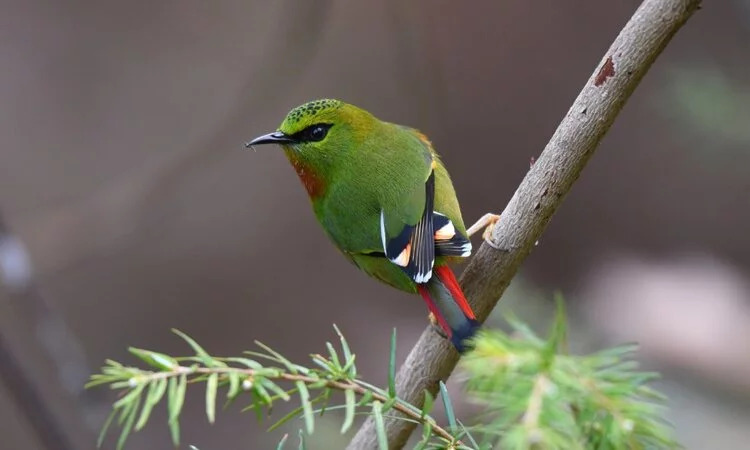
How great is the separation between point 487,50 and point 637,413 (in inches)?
109

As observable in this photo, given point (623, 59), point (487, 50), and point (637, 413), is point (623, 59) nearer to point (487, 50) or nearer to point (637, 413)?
point (637, 413)

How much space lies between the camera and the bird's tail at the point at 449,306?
0.99 m

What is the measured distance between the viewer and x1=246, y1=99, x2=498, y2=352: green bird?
4.00 ft

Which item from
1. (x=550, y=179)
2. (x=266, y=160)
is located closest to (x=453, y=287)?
(x=550, y=179)

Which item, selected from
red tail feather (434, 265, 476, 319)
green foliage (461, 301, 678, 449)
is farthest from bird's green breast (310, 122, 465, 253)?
green foliage (461, 301, 678, 449)

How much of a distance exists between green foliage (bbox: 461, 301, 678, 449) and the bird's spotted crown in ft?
3.03

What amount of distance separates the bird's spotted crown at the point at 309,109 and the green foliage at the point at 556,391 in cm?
92

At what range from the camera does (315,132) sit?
1.39 meters

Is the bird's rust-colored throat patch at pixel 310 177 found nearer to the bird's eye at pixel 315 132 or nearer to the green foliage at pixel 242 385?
the bird's eye at pixel 315 132

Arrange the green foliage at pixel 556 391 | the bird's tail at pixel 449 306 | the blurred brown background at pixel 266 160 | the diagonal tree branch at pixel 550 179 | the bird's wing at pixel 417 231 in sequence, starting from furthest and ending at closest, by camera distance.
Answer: the blurred brown background at pixel 266 160, the bird's wing at pixel 417 231, the bird's tail at pixel 449 306, the diagonal tree branch at pixel 550 179, the green foliage at pixel 556 391

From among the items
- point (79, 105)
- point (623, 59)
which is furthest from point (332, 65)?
point (623, 59)

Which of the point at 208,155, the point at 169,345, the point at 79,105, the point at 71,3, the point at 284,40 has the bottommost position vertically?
the point at 169,345

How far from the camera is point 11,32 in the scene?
9.76 feet

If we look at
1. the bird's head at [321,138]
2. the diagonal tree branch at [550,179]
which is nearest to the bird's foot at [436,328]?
the diagonal tree branch at [550,179]
